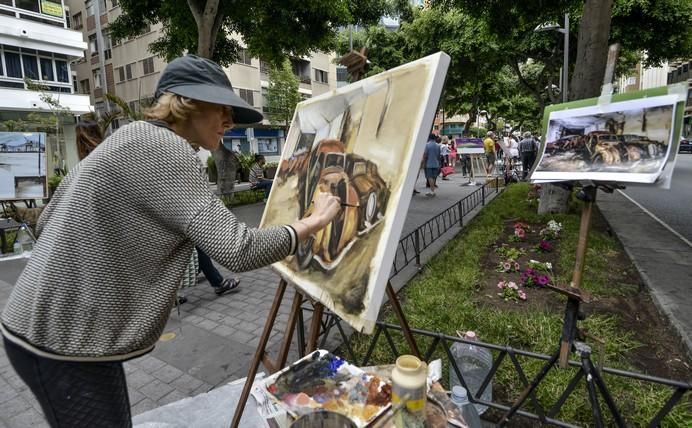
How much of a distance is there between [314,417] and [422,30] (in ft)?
50.0

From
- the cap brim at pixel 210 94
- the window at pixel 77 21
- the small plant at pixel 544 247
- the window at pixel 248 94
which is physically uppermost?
the window at pixel 77 21

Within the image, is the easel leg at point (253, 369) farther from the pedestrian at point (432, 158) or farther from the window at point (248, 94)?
the window at point (248, 94)

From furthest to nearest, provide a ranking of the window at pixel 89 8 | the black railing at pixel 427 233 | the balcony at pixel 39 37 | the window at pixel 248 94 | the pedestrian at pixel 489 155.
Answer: the window at pixel 89 8, the window at pixel 248 94, the balcony at pixel 39 37, the pedestrian at pixel 489 155, the black railing at pixel 427 233

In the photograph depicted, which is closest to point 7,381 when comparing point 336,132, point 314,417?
point 314,417

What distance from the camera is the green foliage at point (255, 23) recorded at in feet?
28.7

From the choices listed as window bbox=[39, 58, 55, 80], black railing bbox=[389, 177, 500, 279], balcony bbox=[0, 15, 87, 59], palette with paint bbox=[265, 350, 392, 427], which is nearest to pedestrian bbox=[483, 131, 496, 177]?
black railing bbox=[389, 177, 500, 279]

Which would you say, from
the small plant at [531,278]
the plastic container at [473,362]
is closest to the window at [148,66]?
the small plant at [531,278]

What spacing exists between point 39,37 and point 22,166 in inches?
686

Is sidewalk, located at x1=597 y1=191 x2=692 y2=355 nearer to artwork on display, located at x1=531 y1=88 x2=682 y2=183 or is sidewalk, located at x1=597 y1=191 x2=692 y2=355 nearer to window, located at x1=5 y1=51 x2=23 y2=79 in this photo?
artwork on display, located at x1=531 y1=88 x2=682 y2=183

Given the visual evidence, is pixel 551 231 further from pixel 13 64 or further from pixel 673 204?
pixel 13 64

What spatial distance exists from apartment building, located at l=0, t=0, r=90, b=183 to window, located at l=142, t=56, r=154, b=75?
174 inches

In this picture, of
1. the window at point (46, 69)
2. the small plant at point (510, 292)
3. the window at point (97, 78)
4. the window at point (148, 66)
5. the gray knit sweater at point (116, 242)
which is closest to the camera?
the gray knit sweater at point (116, 242)

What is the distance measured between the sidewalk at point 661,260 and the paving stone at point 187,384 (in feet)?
11.7

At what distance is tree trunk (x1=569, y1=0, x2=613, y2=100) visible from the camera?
17.7 ft
